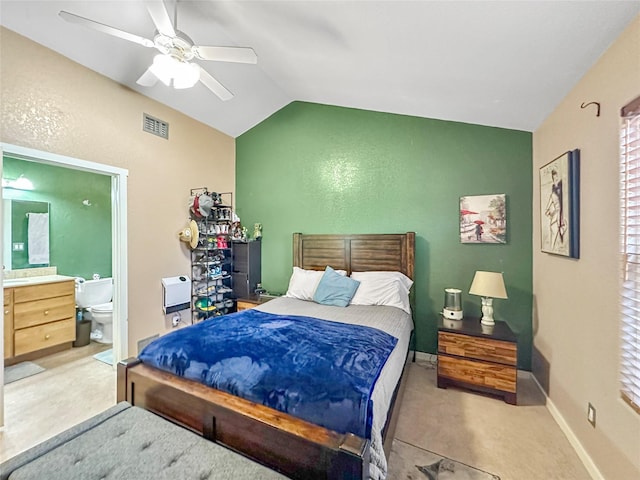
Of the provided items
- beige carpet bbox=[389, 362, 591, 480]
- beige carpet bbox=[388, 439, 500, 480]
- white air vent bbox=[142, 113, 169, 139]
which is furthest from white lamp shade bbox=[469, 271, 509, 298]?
white air vent bbox=[142, 113, 169, 139]

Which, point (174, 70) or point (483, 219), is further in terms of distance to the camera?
point (483, 219)

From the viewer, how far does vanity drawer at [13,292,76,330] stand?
10.2ft

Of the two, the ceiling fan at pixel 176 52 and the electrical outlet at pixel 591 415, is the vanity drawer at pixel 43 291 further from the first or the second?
the electrical outlet at pixel 591 415

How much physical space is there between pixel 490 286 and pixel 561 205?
880mm

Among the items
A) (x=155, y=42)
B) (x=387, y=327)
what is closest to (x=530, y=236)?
(x=387, y=327)

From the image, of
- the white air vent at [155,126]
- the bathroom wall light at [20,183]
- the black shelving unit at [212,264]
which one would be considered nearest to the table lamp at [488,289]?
the black shelving unit at [212,264]

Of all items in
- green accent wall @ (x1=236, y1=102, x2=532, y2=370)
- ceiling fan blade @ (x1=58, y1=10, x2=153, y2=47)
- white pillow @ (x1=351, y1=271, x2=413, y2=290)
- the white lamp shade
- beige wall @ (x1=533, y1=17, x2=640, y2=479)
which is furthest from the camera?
white pillow @ (x1=351, y1=271, x2=413, y2=290)

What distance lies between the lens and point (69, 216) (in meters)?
4.09

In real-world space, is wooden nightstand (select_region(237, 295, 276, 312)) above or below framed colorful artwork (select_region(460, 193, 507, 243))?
below

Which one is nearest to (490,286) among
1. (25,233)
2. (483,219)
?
(483,219)

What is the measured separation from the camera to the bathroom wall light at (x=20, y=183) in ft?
11.7

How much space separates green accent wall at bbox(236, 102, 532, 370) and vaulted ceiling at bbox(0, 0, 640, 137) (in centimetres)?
29

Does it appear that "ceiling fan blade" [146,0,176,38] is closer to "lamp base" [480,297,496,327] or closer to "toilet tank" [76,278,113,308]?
"lamp base" [480,297,496,327]

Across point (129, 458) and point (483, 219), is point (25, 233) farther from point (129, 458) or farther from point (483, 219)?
point (483, 219)
